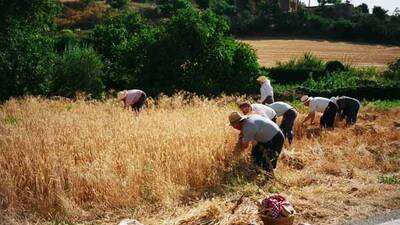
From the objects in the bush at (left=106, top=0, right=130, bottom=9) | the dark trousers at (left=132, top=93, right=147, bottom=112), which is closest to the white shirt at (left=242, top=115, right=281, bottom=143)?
the dark trousers at (left=132, top=93, right=147, bottom=112)

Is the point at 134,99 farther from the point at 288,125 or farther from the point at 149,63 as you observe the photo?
the point at 149,63

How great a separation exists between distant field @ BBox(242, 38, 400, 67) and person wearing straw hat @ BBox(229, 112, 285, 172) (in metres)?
32.7

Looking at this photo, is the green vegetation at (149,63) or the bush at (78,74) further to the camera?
the bush at (78,74)

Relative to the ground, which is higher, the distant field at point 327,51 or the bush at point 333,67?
the bush at point 333,67

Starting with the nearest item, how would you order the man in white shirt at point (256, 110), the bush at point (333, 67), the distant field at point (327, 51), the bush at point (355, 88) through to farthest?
the man in white shirt at point (256, 110)
the bush at point (355, 88)
the bush at point (333, 67)
the distant field at point (327, 51)

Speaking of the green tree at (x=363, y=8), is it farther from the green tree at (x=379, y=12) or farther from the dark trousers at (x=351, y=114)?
the dark trousers at (x=351, y=114)

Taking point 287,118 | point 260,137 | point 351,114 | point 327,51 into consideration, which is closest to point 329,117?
point 351,114

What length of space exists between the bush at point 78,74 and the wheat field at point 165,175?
37.6 feet

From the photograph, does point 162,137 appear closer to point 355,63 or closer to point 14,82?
point 14,82

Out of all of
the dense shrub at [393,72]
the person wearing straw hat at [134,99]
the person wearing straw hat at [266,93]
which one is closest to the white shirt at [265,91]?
the person wearing straw hat at [266,93]

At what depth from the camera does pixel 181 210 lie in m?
7.51

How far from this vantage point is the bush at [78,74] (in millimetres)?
22781

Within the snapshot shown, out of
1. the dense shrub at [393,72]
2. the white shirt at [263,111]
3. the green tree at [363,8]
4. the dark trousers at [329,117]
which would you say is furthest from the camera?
the green tree at [363,8]

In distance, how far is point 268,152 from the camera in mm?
9086
